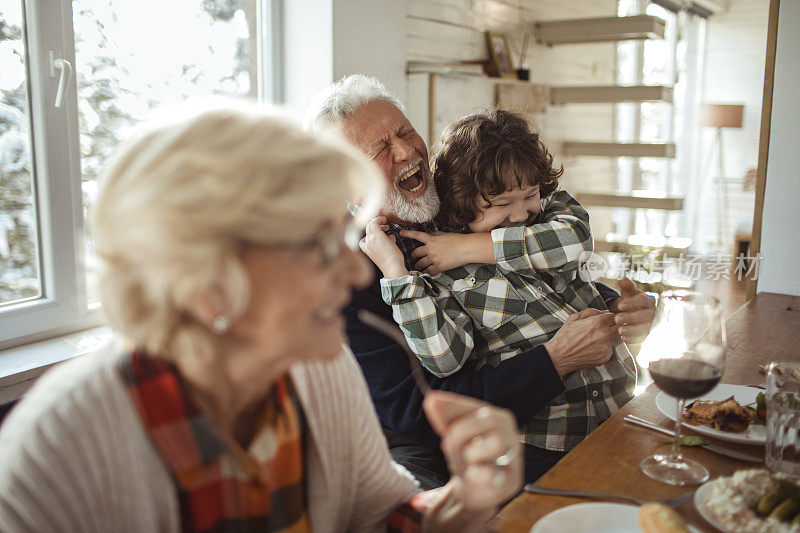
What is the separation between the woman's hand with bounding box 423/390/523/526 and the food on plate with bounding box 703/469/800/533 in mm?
278

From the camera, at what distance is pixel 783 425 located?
109cm

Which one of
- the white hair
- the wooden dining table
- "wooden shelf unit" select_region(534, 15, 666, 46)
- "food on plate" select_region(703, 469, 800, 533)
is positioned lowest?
the wooden dining table

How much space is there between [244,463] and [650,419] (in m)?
0.80

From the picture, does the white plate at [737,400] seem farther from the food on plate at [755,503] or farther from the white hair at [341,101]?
the white hair at [341,101]

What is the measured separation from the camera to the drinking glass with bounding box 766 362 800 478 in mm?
1077

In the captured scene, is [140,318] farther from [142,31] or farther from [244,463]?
[142,31]

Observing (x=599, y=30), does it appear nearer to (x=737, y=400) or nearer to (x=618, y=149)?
(x=618, y=149)

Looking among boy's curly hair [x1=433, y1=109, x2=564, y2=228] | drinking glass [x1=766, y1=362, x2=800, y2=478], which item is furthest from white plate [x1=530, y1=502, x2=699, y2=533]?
boy's curly hair [x1=433, y1=109, x2=564, y2=228]

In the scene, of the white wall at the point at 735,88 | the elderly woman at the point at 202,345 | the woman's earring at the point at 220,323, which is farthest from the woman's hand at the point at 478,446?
the white wall at the point at 735,88

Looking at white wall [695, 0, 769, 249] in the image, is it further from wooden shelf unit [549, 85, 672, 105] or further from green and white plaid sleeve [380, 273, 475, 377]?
green and white plaid sleeve [380, 273, 475, 377]

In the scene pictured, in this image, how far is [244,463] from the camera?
2.88ft

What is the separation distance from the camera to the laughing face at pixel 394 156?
1895 mm

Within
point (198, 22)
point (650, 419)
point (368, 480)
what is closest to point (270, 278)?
point (368, 480)

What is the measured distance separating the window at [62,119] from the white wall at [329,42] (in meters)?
0.47
